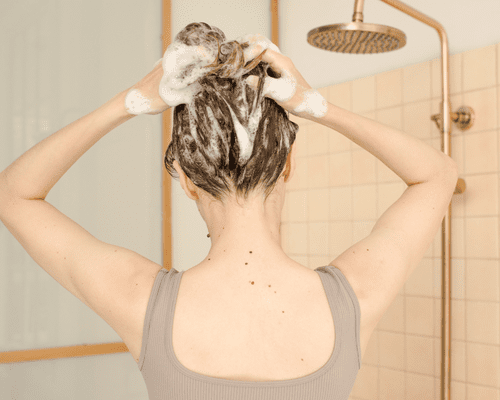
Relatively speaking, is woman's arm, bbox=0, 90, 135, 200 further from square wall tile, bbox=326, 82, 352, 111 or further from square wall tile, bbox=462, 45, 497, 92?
square wall tile, bbox=326, 82, 352, 111

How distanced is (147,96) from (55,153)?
171 millimetres

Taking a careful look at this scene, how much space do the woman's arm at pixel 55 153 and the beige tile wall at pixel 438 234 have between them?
41.9 inches

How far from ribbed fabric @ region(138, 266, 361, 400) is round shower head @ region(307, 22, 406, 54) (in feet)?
2.37

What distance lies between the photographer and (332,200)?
6.10ft

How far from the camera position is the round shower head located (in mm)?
1216

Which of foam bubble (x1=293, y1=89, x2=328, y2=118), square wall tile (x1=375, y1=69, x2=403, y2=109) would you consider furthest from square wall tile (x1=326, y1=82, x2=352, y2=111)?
foam bubble (x1=293, y1=89, x2=328, y2=118)

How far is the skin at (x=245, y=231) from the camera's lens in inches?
27.8

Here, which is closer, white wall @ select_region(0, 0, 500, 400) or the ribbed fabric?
the ribbed fabric

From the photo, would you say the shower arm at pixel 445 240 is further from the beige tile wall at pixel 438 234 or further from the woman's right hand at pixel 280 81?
the woman's right hand at pixel 280 81

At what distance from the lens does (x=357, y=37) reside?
1.26 metres

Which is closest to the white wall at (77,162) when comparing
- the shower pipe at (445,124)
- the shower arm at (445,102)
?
the shower pipe at (445,124)

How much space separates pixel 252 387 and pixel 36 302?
1185mm

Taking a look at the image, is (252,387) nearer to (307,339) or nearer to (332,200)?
(307,339)

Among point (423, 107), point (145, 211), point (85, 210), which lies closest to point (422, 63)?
point (423, 107)
